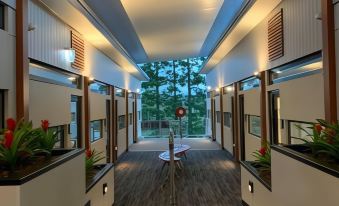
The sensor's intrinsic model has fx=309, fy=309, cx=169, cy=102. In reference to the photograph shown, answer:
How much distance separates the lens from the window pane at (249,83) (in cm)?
720

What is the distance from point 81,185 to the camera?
3334mm

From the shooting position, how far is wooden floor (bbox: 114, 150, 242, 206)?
5781 millimetres

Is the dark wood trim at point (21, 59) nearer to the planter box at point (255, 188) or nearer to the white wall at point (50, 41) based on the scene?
the white wall at point (50, 41)

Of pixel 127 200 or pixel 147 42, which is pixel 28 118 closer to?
pixel 127 200

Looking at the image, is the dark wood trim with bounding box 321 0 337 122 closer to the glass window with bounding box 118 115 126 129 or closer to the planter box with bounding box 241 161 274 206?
the planter box with bounding box 241 161 274 206

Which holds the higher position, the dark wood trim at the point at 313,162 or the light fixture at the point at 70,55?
the light fixture at the point at 70,55

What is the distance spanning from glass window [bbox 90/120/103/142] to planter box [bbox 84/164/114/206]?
2.58m

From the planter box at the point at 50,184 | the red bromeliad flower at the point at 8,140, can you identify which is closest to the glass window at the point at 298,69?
the planter box at the point at 50,184

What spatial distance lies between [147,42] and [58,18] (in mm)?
5659

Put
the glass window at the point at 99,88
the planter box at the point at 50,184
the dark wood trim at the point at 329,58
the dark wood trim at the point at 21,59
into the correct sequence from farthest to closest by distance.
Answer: the glass window at the point at 99,88 < the dark wood trim at the point at 21,59 < the dark wood trim at the point at 329,58 < the planter box at the point at 50,184

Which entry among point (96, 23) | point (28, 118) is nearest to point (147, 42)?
point (96, 23)

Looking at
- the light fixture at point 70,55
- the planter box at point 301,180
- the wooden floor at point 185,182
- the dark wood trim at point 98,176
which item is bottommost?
the wooden floor at point 185,182

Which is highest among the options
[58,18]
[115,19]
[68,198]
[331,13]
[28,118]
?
[115,19]

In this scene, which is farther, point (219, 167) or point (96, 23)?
point (219, 167)
